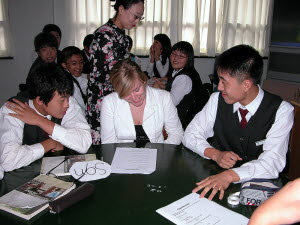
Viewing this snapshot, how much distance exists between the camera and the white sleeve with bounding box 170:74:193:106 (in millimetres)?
3070

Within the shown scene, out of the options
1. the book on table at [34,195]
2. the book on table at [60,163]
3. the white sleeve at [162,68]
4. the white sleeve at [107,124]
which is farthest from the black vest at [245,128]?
the white sleeve at [162,68]

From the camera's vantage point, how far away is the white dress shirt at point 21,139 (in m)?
1.44

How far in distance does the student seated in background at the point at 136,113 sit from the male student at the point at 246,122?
0.91ft

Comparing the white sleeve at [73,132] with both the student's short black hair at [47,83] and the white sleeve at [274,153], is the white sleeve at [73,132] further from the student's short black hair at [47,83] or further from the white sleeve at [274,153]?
the white sleeve at [274,153]

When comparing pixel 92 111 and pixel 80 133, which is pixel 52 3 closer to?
pixel 92 111

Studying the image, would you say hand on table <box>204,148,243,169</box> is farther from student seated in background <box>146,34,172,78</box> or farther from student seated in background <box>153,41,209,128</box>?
student seated in background <box>146,34,172,78</box>

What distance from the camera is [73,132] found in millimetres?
1661

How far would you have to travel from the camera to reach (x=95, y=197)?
1.18 metres

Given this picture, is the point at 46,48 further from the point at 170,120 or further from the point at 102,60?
the point at 170,120

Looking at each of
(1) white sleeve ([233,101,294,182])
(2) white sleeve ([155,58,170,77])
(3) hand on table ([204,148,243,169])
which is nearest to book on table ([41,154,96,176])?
(3) hand on table ([204,148,243,169])

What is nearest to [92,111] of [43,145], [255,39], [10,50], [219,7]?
[43,145]

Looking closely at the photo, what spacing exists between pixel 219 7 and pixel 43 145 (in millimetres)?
4281

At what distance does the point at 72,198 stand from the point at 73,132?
1.95 feet

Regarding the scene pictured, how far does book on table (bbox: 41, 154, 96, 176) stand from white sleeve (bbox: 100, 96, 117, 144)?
0.40 m
